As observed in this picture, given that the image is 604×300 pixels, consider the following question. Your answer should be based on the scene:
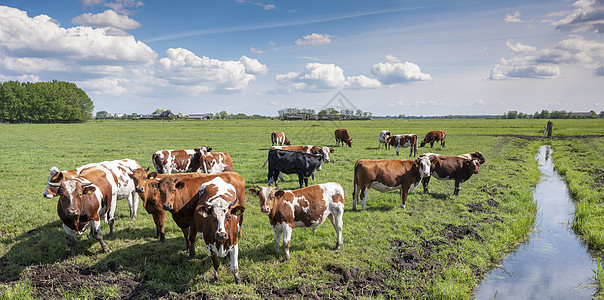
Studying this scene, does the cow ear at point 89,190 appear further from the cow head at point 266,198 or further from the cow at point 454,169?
the cow at point 454,169

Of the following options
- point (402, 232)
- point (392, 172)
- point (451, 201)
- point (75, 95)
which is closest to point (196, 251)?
point (402, 232)

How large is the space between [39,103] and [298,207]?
117 meters

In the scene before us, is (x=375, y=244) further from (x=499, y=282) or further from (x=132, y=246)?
(x=132, y=246)

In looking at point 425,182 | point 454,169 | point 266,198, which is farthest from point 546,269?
point 266,198

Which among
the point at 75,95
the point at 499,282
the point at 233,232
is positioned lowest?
the point at 499,282

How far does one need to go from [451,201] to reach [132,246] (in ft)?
34.8

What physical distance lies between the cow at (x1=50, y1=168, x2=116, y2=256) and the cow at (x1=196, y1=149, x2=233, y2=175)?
17.1ft

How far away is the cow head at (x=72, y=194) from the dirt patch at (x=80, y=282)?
3.83 feet

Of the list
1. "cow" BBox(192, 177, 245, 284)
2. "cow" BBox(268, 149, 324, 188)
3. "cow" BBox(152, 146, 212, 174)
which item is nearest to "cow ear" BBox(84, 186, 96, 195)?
"cow" BBox(192, 177, 245, 284)

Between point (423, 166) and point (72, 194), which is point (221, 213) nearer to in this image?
point (72, 194)

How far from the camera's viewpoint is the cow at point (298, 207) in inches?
253

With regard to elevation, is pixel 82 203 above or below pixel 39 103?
below

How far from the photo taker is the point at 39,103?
90812mm

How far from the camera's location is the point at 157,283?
226 inches
